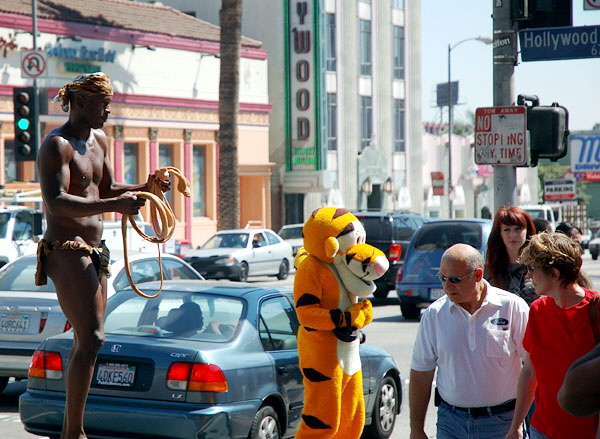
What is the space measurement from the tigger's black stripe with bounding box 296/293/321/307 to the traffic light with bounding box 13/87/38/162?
13.4m

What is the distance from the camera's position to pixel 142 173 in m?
35.8

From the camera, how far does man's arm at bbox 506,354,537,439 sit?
16.0 ft

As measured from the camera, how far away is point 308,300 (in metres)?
6.11

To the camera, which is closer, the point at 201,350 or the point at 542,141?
the point at 201,350

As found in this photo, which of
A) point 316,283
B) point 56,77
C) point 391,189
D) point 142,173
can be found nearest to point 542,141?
point 316,283

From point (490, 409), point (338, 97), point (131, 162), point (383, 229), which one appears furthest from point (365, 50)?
point (490, 409)

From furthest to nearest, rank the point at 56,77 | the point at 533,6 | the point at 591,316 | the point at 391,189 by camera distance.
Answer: the point at 391,189, the point at 56,77, the point at 533,6, the point at 591,316

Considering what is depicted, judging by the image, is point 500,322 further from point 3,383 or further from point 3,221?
point 3,221

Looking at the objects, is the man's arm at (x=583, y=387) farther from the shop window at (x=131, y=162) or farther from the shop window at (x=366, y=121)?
the shop window at (x=366, y=121)

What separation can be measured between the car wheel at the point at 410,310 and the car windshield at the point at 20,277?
8.04 metres

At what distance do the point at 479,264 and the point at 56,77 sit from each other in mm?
A: 28748

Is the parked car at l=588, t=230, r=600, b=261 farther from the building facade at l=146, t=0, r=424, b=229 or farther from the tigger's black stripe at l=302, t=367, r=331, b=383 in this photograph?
the tigger's black stripe at l=302, t=367, r=331, b=383

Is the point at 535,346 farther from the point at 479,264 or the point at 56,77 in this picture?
the point at 56,77

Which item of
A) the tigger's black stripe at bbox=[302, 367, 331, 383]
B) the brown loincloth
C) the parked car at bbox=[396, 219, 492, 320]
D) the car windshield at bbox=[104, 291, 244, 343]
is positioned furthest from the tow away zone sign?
the parked car at bbox=[396, 219, 492, 320]
